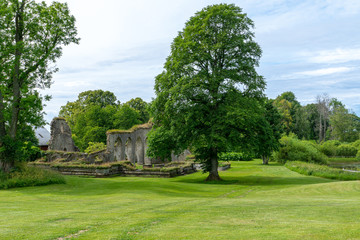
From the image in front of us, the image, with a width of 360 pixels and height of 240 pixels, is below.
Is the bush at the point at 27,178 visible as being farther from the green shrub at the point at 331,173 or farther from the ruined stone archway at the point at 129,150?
the ruined stone archway at the point at 129,150

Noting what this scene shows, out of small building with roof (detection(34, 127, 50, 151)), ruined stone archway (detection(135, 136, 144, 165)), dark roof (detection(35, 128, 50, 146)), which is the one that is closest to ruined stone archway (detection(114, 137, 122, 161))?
ruined stone archway (detection(135, 136, 144, 165))

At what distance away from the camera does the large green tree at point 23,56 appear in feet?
72.8

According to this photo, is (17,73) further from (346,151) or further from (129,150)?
(346,151)

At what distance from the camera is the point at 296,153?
47812 millimetres

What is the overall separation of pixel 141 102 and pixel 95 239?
7656 cm

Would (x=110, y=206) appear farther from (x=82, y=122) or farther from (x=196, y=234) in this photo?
(x=82, y=122)

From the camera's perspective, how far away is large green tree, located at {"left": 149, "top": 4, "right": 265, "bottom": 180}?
24734 mm

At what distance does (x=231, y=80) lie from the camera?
25672mm

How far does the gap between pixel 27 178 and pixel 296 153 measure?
122ft

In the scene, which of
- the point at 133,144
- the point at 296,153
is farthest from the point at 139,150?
the point at 296,153

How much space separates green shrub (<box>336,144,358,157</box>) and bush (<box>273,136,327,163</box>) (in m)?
18.3

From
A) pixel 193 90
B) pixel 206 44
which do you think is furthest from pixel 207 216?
pixel 206 44

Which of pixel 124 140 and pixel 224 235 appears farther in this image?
pixel 124 140

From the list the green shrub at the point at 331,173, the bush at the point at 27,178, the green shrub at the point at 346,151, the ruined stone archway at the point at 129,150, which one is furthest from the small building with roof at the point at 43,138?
the green shrub at the point at 346,151
